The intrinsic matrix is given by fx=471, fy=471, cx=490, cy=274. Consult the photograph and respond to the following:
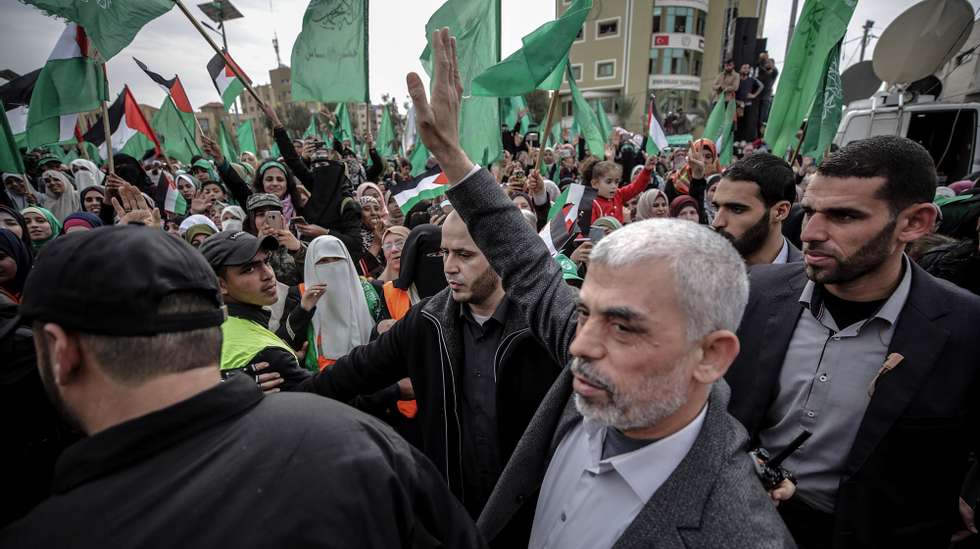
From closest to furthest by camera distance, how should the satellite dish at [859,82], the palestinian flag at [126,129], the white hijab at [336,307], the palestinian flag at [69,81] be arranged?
the white hijab at [336,307] → the palestinian flag at [69,81] → the palestinian flag at [126,129] → the satellite dish at [859,82]

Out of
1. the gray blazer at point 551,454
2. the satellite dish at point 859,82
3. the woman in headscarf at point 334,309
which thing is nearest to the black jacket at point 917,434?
the gray blazer at point 551,454

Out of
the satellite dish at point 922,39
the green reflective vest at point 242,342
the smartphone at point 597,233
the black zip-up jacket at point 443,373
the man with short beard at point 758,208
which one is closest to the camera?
the black zip-up jacket at point 443,373

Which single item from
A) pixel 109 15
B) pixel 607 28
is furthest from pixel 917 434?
pixel 607 28

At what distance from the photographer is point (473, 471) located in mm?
2098

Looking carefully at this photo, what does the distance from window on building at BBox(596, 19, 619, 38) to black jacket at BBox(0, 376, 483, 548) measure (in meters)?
52.0

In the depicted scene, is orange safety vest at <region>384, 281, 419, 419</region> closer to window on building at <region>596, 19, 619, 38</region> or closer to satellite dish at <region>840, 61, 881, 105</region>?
satellite dish at <region>840, 61, 881, 105</region>

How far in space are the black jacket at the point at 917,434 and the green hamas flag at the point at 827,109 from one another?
3.24 meters

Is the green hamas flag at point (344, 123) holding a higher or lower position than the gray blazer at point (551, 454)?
higher

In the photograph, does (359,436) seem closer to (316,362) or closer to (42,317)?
(42,317)

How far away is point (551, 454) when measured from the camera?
1.55 metres

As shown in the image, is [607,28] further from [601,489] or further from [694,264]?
[601,489]

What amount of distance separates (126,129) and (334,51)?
24.7 feet

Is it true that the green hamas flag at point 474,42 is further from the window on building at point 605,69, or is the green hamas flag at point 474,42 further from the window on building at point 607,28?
the window on building at point 607,28

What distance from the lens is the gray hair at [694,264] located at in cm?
112
